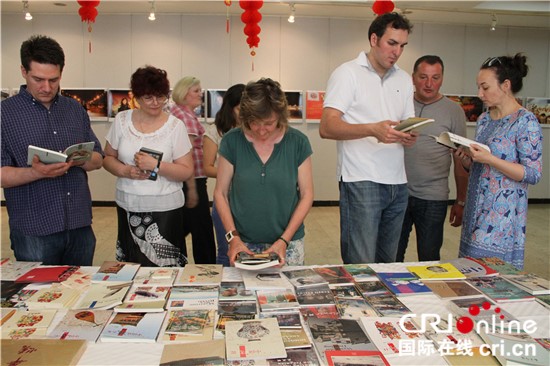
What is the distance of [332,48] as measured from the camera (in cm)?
756

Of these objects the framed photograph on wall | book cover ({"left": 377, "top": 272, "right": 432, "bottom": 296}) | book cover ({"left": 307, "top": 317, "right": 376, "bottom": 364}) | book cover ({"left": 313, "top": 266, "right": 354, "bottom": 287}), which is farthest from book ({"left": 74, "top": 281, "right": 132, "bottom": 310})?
the framed photograph on wall

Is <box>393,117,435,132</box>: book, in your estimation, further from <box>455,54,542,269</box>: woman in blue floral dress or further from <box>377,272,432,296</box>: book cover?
<box>377,272,432,296</box>: book cover

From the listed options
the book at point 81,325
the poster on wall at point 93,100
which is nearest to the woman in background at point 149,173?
the book at point 81,325

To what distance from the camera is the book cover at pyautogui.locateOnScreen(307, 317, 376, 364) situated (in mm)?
1481

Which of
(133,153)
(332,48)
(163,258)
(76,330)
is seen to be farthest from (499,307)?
(332,48)

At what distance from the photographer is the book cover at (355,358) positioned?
54.6 inches

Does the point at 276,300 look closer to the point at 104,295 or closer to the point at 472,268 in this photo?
the point at 104,295

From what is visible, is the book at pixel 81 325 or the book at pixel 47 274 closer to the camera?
the book at pixel 81 325

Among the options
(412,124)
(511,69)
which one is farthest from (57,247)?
(511,69)

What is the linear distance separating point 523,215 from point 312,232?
375 centimetres

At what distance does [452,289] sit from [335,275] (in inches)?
20.2

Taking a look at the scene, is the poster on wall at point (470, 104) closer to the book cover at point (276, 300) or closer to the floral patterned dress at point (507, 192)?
the floral patterned dress at point (507, 192)

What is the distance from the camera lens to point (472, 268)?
2.19 metres

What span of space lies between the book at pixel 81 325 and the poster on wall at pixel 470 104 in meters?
7.47
